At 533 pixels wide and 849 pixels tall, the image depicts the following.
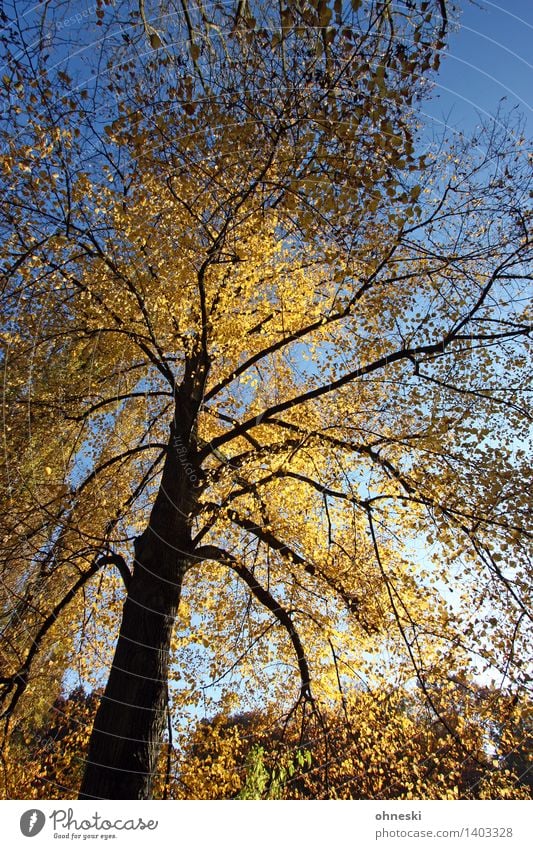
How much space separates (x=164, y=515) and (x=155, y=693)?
2078 mm

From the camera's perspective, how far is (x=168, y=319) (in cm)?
680

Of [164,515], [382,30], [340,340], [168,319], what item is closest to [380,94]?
[382,30]

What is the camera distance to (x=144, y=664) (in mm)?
5254
